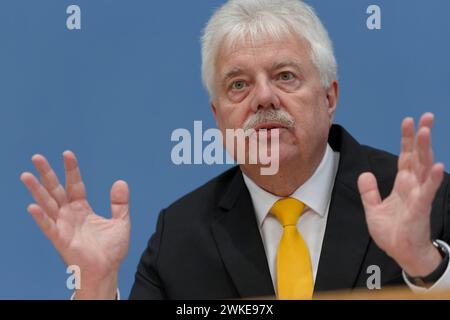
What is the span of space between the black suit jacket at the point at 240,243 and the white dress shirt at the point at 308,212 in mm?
25

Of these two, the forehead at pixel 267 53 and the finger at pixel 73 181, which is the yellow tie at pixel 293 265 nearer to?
the forehead at pixel 267 53

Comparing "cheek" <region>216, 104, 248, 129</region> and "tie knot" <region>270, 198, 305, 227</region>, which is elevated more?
"cheek" <region>216, 104, 248, 129</region>

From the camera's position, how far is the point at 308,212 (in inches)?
76.5

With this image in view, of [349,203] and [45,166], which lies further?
[349,203]

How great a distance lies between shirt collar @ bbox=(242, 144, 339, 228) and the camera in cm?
195

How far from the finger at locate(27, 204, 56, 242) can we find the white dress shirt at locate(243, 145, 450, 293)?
0.56 meters

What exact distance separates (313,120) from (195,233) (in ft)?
1.37

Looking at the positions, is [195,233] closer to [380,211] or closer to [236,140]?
[236,140]

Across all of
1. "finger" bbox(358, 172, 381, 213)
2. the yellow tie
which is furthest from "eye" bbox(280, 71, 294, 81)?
"finger" bbox(358, 172, 381, 213)

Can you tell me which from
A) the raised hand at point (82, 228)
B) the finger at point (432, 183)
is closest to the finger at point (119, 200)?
the raised hand at point (82, 228)

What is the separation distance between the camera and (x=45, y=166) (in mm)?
1601

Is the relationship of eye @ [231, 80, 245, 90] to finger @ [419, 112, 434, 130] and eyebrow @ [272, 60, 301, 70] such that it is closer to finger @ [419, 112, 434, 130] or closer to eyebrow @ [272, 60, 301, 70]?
eyebrow @ [272, 60, 301, 70]

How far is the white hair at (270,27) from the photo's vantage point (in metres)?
1.98
